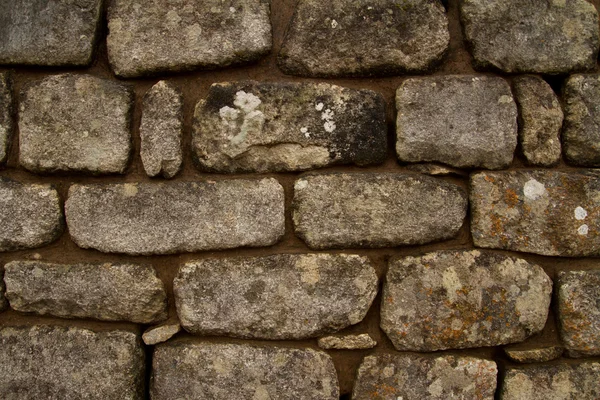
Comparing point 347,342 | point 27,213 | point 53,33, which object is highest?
point 53,33

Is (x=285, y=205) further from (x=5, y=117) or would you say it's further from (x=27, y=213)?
(x=5, y=117)

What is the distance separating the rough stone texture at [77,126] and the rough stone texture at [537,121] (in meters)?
1.21

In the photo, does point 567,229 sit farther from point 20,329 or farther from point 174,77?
point 20,329

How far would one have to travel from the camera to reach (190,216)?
160 centimetres

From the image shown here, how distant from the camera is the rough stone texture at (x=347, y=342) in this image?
1622 millimetres

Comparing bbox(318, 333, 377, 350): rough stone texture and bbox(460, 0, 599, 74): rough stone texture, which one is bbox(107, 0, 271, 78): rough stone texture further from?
bbox(318, 333, 377, 350): rough stone texture

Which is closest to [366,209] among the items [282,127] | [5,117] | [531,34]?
[282,127]

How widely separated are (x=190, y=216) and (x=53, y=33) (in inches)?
27.6

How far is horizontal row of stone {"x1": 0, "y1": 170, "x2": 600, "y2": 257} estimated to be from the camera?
161cm

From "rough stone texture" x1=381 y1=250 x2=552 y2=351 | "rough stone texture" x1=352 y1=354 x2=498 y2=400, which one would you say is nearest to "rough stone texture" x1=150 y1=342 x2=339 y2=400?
"rough stone texture" x1=352 y1=354 x2=498 y2=400

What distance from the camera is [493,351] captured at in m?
1.69

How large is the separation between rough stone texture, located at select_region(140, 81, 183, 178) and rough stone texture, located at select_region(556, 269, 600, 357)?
126cm

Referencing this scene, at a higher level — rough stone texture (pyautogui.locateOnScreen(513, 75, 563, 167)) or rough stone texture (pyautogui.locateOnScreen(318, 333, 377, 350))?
rough stone texture (pyautogui.locateOnScreen(513, 75, 563, 167))

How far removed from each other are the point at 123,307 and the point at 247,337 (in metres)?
0.38
